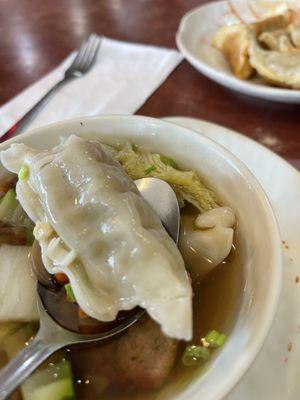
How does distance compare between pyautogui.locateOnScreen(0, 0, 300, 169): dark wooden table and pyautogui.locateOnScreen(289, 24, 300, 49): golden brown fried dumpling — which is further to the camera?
pyautogui.locateOnScreen(289, 24, 300, 49): golden brown fried dumpling

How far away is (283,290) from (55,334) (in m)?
0.53

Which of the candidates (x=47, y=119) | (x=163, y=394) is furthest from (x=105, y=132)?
(x=163, y=394)

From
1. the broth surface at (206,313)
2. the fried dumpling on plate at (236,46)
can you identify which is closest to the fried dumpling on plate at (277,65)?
the fried dumpling on plate at (236,46)

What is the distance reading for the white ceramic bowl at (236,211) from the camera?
72 cm

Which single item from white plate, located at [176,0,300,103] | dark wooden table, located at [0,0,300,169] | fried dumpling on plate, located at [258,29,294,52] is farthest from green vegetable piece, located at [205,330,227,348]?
fried dumpling on plate, located at [258,29,294,52]

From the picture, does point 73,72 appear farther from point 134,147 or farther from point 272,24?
point 272,24

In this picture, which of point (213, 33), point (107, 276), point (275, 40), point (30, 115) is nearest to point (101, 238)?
point (107, 276)

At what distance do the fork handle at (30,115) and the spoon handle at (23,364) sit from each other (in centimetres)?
89

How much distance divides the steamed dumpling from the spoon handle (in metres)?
0.13

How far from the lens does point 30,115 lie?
162cm

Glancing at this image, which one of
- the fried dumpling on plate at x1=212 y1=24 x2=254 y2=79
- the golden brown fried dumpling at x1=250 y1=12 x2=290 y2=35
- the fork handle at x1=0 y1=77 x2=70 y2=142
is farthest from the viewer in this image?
the golden brown fried dumpling at x1=250 y1=12 x2=290 y2=35

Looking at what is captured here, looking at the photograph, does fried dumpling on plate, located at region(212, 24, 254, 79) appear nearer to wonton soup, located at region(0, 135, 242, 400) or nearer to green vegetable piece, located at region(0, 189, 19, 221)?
wonton soup, located at region(0, 135, 242, 400)

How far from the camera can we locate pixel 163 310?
2.29 ft

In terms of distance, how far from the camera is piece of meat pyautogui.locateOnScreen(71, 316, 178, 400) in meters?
0.86
